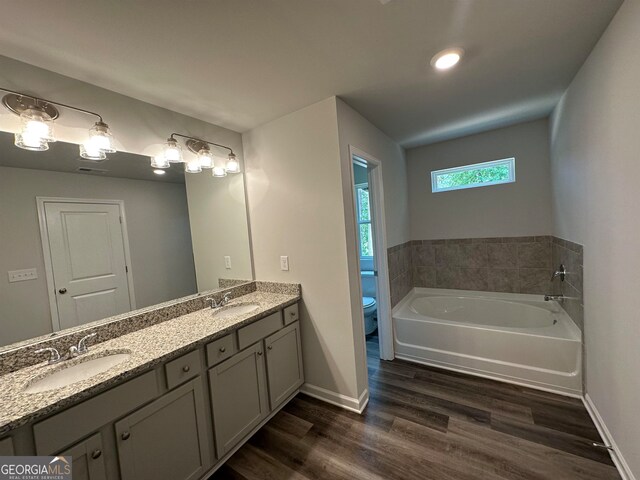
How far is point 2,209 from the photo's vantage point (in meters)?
1.24

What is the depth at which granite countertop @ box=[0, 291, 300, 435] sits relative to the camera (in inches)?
36.5

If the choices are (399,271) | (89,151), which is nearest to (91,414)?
(89,151)

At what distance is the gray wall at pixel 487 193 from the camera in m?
2.76

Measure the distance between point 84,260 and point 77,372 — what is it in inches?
23.9

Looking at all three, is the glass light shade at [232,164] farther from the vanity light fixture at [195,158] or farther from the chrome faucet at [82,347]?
the chrome faucet at [82,347]

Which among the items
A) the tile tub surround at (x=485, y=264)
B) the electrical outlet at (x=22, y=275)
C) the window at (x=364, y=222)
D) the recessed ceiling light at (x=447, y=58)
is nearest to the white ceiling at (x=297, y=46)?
the recessed ceiling light at (x=447, y=58)

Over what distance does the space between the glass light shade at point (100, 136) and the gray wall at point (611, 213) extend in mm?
2573

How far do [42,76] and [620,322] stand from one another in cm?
325

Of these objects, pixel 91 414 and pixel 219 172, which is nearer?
pixel 91 414

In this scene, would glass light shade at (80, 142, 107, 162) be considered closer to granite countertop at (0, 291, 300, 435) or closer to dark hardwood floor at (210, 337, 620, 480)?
granite countertop at (0, 291, 300, 435)

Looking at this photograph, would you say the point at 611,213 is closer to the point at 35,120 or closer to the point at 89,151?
the point at 89,151

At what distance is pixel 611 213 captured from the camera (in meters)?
1.37

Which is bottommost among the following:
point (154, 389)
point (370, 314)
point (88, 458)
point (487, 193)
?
point (370, 314)

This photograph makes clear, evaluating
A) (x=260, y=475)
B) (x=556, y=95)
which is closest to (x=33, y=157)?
(x=260, y=475)
